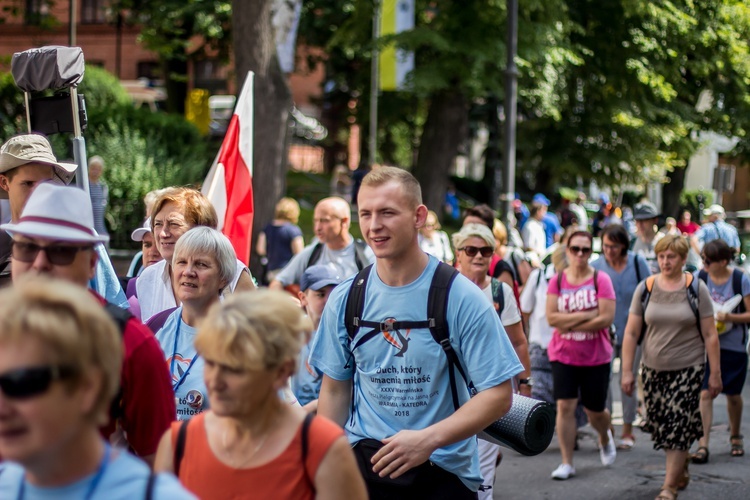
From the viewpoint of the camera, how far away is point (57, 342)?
7.01ft

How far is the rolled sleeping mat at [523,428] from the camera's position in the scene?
4.66 m

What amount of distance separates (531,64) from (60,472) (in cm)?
2187

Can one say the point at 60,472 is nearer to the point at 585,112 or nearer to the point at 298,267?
the point at 298,267

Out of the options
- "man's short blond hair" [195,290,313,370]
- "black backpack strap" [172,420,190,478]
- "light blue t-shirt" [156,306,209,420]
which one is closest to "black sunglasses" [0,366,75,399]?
"man's short blond hair" [195,290,313,370]

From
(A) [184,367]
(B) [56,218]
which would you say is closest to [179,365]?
(A) [184,367]

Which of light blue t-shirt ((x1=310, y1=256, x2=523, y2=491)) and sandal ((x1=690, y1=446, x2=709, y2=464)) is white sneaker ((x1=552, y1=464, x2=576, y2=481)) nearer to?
sandal ((x1=690, y1=446, x2=709, y2=464))

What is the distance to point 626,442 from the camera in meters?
9.90

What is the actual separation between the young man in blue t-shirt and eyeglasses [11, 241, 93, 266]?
56.4 inches

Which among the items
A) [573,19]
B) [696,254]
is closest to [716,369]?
[696,254]

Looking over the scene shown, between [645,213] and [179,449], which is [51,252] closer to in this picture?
[179,449]

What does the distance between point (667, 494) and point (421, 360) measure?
4219 mm

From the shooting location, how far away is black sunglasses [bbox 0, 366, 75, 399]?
2.13 meters

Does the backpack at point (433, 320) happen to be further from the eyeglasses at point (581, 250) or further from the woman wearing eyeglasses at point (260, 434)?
the eyeglasses at point (581, 250)

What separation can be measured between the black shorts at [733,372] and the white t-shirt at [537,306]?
4.64 ft
